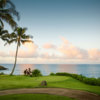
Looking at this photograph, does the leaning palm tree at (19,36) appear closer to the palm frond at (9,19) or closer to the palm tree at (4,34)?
the palm tree at (4,34)

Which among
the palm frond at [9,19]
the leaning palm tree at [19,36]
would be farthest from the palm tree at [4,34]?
the palm frond at [9,19]

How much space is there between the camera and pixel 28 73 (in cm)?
2625

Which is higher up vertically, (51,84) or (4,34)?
(4,34)

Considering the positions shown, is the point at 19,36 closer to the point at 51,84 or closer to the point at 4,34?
the point at 4,34

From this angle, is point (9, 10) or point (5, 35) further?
point (5, 35)

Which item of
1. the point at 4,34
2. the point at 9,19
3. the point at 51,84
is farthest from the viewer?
the point at 4,34

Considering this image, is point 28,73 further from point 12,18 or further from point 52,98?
point 52,98

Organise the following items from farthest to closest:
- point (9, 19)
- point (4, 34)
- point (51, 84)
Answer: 1. point (4, 34)
2. point (9, 19)
3. point (51, 84)

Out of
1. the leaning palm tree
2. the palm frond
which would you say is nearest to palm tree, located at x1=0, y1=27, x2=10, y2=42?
the leaning palm tree

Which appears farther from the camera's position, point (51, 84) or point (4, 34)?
point (4, 34)

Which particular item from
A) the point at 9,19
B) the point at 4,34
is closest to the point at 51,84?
the point at 9,19

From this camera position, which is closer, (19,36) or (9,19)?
(9,19)

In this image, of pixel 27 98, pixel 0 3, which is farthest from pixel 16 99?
pixel 0 3

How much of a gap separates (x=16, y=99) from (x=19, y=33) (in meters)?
24.2
